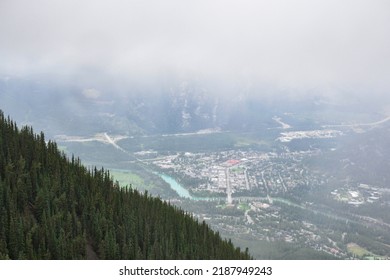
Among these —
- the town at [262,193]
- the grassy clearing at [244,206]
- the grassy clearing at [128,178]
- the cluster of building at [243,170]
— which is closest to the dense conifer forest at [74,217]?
the town at [262,193]

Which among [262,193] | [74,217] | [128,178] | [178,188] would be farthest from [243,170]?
[74,217]

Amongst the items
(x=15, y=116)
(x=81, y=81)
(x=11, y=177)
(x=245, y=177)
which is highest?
(x=81, y=81)

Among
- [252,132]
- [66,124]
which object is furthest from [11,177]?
[252,132]

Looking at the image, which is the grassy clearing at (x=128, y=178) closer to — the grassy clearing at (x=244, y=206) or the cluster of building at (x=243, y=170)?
the cluster of building at (x=243, y=170)

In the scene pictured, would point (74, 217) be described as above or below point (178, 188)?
above

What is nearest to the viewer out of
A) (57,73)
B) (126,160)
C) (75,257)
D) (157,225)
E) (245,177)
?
(75,257)

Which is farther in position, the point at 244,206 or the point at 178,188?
Answer: the point at 178,188

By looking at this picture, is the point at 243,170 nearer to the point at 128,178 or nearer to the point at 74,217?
the point at 128,178
